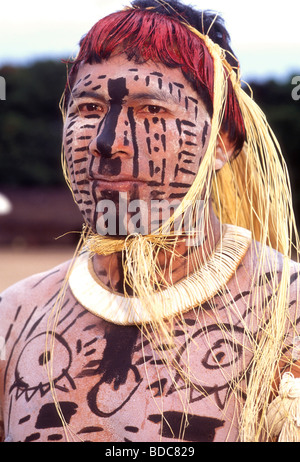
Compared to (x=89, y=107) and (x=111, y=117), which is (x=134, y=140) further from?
(x=89, y=107)

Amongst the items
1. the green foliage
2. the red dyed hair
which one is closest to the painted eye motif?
the red dyed hair

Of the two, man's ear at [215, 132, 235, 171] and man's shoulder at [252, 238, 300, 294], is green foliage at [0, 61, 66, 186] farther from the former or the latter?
→ man's shoulder at [252, 238, 300, 294]

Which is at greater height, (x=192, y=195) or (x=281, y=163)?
(x=281, y=163)

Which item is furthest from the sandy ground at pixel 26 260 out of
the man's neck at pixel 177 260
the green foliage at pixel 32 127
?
the man's neck at pixel 177 260

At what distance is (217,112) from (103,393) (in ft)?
2.88

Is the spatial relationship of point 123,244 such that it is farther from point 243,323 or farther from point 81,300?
point 243,323

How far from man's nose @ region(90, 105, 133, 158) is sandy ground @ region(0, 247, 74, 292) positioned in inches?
367

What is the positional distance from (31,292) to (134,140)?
0.69m

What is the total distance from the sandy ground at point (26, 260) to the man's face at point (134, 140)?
927 centimetres

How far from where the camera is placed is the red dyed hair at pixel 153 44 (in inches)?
75.2

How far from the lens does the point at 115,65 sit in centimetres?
193

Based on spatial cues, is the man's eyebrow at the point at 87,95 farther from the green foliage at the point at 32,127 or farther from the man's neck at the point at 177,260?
the green foliage at the point at 32,127

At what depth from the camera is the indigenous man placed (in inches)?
71.4
